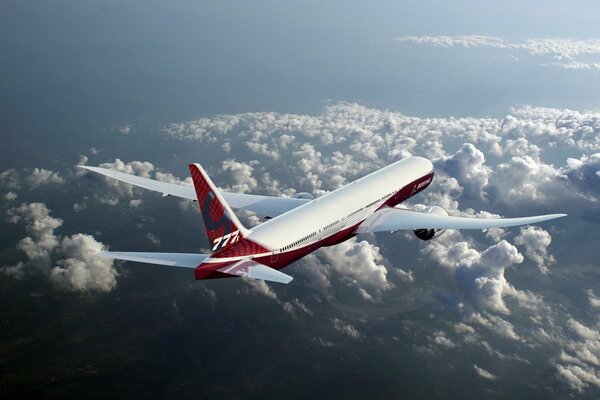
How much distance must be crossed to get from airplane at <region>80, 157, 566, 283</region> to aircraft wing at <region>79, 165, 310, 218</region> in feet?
0.34

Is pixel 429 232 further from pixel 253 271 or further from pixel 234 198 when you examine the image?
pixel 253 271

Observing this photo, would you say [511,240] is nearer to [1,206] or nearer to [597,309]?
[597,309]

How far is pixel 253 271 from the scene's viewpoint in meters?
29.1

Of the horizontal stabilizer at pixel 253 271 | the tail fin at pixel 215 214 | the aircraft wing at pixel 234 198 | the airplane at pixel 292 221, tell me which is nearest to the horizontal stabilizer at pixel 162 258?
the airplane at pixel 292 221

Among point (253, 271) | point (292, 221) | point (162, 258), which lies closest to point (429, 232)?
point (292, 221)

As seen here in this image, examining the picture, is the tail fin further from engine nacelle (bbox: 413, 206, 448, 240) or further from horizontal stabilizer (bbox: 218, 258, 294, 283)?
engine nacelle (bbox: 413, 206, 448, 240)

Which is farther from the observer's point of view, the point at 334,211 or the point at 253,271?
the point at 334,211

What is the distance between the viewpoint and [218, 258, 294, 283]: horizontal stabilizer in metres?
26.9

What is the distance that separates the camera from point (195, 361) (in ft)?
480

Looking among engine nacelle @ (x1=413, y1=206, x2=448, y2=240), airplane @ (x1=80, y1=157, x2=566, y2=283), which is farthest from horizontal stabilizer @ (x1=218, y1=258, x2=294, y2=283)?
engine nacelle @ (x1=413, y1=206, x2=448, y2=240)

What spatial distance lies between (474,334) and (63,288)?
15593cm

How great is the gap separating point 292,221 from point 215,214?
1072cm

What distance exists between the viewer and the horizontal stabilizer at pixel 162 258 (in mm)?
24944

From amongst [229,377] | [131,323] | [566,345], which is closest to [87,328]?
[131,323]
